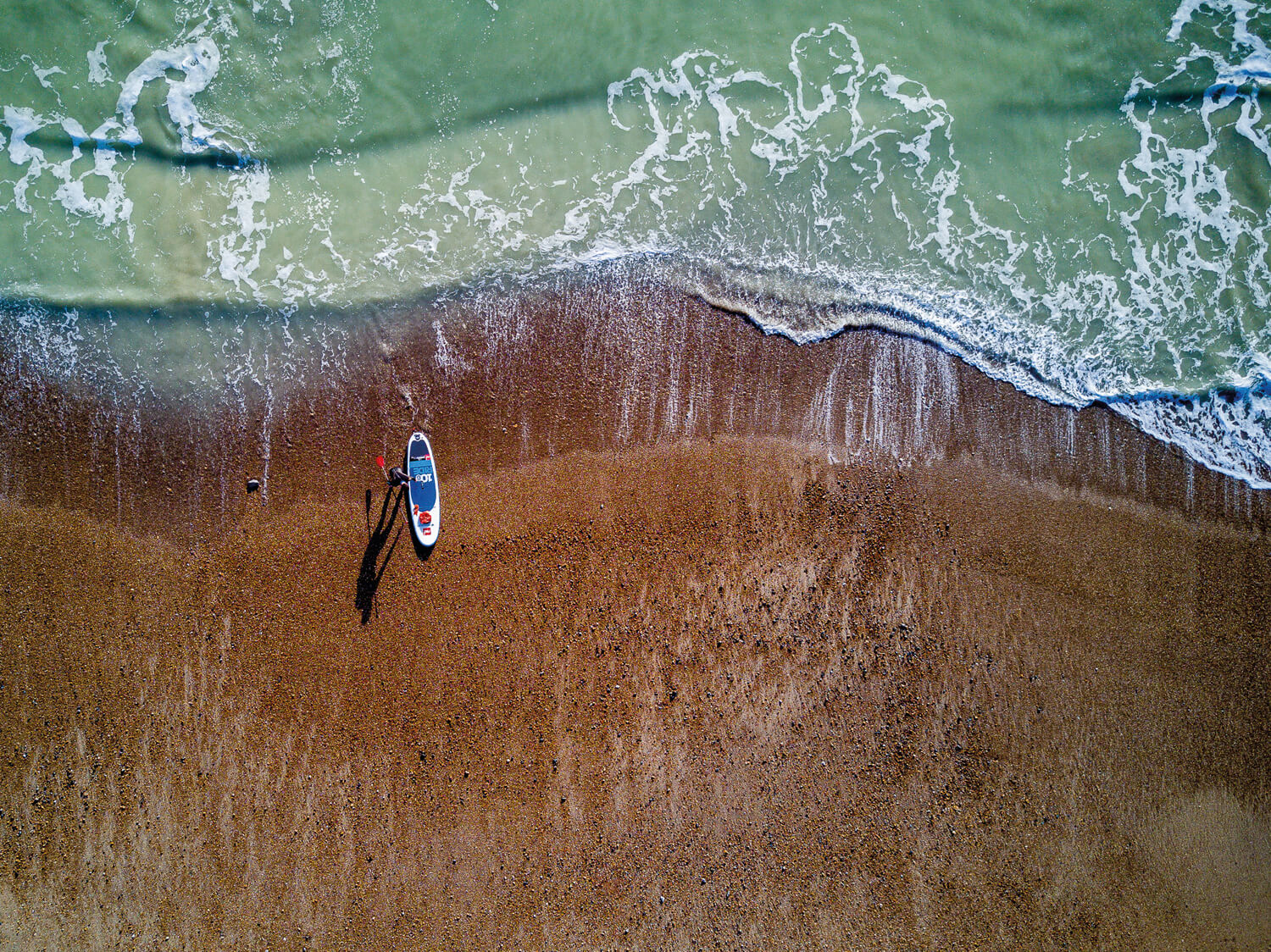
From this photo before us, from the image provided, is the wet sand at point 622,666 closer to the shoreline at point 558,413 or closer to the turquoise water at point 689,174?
the shoreline at point 558,413

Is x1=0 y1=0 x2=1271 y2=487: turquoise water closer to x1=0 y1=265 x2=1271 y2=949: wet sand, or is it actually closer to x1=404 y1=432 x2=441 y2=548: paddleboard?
x1=0 y1=265 x2=1271 y2=949: wet sand

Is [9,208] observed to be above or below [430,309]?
above

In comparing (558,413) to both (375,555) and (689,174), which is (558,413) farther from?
(689,174)

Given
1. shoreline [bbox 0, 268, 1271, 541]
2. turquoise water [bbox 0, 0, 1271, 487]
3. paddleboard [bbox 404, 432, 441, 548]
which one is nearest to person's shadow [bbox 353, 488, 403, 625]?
paddleboard [bbox 404, 432, 441, 548]

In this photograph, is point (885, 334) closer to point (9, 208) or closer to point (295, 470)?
point (295, 470)

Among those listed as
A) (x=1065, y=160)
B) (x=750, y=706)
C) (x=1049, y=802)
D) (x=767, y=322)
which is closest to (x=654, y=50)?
(x=767, y=322)
